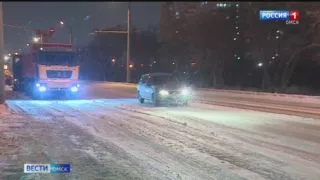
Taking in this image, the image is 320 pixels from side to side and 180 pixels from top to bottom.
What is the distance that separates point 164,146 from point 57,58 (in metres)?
21.5

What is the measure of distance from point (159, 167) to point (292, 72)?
5216cm

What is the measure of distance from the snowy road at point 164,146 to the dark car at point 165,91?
22.1 feet

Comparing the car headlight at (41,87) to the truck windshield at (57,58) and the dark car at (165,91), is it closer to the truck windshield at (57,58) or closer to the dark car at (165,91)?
the truck windshield at (57,58)

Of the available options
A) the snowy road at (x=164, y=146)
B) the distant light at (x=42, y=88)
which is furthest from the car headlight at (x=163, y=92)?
the distant light at (x=42, y=88)

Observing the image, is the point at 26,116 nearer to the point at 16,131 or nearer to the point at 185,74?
the point at 16,131

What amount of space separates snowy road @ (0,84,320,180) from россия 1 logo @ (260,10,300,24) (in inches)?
1310

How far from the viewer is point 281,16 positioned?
53.6m

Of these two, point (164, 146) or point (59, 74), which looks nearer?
point (164, 146)

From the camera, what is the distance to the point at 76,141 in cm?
1373

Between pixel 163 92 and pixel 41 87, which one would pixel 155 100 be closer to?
pixel 163 92

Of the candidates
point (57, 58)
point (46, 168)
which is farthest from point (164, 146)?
point (57, 58)

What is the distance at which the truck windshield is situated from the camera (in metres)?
32.8

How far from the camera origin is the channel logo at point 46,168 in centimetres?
961

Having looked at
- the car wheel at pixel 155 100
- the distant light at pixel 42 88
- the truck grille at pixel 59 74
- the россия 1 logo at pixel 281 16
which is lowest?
the car wheel at pixel 155 100
